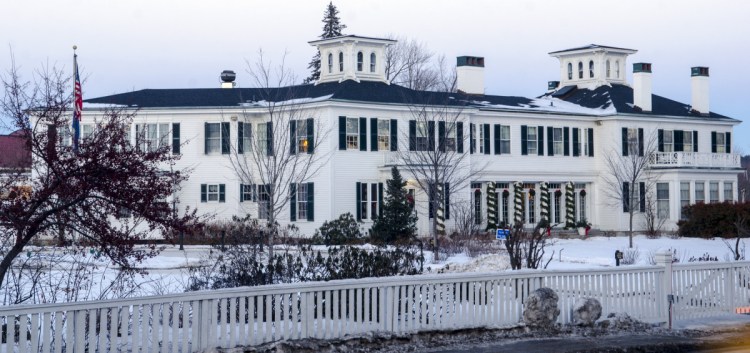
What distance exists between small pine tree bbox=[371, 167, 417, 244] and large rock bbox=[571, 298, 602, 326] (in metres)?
24.1

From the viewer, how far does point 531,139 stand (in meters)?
50.6

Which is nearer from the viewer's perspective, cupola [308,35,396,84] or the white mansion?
the white mansion

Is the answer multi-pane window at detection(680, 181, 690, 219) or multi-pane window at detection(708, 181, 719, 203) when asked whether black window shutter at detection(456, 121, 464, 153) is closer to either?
multi-pane window at detection(680, 181, 690, 219)

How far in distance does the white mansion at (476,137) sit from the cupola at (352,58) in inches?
2.3

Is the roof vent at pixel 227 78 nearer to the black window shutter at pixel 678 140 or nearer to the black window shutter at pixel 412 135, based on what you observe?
the black window shutter at pixel 412 135

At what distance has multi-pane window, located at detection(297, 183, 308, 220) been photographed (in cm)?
4425

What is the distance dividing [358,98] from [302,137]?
2.92 meters

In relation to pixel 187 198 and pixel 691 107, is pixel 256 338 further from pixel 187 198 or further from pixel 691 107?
pixel 691 107

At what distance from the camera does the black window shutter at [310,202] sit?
144 feet

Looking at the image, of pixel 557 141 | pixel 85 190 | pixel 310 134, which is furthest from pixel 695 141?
pixel 85 190

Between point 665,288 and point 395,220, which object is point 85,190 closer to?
point 665,288

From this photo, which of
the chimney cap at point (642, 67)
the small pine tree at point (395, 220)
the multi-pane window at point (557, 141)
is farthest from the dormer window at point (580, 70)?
the small pine tree at point (395, 220)

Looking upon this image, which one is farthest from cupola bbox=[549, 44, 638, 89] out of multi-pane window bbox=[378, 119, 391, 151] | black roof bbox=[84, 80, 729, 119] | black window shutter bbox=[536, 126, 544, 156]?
multi-pane window bbox=[378, 119, 391, 151]

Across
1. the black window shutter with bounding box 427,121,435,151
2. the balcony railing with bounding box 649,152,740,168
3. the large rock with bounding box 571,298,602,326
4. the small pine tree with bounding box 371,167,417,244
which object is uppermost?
the black window shutter with bounding box 427,121,435,151
